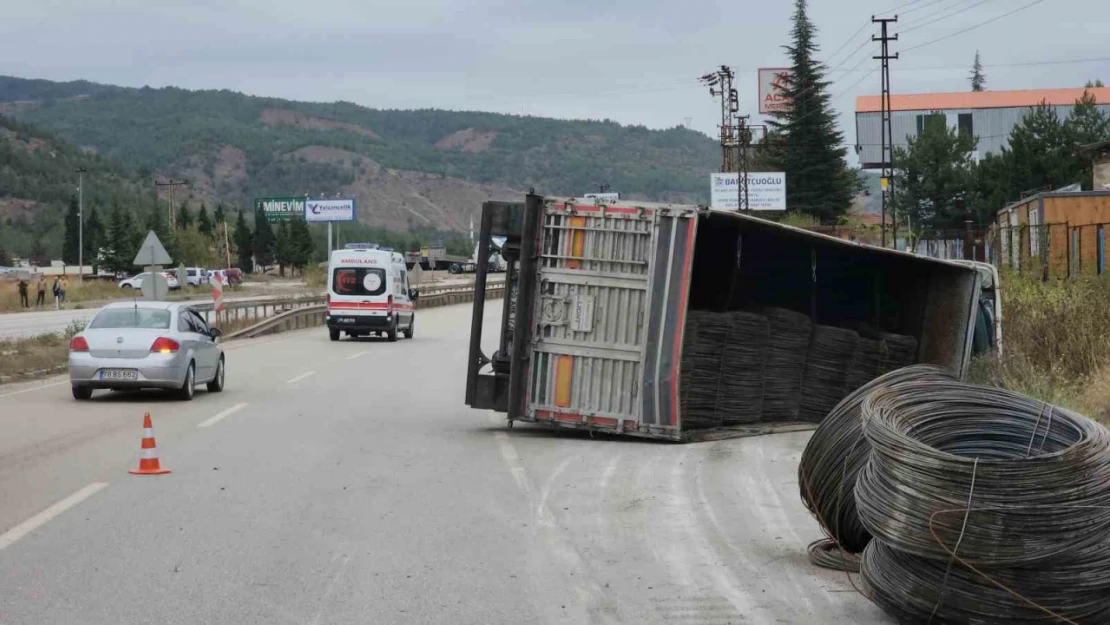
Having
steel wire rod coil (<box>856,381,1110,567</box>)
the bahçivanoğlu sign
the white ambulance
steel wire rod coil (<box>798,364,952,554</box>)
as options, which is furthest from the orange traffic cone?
the bahçivanoğlu sign

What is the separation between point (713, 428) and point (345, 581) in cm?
854

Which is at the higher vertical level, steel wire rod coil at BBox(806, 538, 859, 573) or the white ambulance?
the white ambulance

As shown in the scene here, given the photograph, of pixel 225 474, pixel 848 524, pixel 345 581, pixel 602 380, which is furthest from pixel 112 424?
pixel 848 524

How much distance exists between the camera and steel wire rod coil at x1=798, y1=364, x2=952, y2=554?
7.77m

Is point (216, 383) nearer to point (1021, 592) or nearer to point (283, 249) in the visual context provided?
point (1021, 592)

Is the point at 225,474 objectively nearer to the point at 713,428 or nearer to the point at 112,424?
the point at 112,424

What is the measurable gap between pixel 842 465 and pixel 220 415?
10340mm

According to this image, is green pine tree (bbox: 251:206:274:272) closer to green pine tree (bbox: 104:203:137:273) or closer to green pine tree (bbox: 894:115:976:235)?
green pine tree (bbox: 104:203:137:273)

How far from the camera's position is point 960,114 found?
106375 mm

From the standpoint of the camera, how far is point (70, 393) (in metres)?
19.8

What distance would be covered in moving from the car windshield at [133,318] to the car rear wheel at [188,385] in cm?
77

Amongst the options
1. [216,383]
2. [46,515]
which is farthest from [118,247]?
[46,515]

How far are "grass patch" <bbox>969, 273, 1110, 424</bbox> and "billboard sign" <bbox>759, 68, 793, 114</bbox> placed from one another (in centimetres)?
7321

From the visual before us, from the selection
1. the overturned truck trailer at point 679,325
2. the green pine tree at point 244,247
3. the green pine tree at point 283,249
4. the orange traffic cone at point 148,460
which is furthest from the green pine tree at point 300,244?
the orange traffic cone at point 148,460
